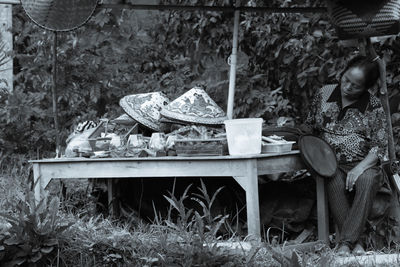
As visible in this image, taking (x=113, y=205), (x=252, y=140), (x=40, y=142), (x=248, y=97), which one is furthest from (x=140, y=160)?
(x=40, y=142)

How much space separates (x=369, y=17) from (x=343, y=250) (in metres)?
1.39

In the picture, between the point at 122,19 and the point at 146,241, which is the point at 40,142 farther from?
the point at 146,241

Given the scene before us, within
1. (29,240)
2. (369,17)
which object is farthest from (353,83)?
(29,240)

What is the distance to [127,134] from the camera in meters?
5.16

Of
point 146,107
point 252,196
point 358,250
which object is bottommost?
point 358,250

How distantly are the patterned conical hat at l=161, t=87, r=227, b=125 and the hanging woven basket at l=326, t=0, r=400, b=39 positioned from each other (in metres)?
1.04

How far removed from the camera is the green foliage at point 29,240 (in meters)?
3.94

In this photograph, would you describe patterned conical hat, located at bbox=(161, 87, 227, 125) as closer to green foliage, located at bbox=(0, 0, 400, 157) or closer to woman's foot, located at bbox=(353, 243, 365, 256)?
woman's foot, located at bbox=(353, 243, 365, 256)

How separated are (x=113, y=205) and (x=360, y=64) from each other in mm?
2024

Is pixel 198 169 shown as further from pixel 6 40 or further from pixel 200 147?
pixel 6 40

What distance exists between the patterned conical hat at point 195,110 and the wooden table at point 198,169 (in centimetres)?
55

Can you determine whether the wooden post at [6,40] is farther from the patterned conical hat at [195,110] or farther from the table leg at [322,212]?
the table leg at [322,212]

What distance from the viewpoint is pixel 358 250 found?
4.39 m

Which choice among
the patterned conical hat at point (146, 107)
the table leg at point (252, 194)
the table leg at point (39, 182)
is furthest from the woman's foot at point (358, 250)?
the table leg at point (39, 182)
